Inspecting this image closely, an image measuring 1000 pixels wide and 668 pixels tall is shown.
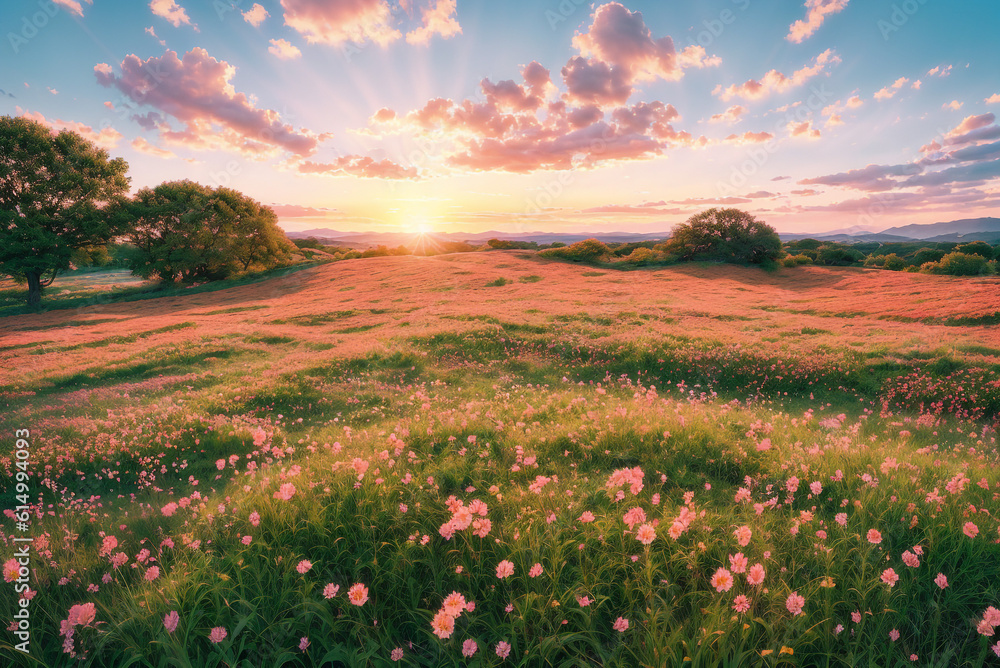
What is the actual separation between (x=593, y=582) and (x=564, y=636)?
546 mm

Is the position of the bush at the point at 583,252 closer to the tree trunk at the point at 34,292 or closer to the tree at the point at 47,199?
the tree at the point at 47,199

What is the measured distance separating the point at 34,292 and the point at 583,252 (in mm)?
61963

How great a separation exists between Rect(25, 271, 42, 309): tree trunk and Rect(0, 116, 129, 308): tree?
2 cm

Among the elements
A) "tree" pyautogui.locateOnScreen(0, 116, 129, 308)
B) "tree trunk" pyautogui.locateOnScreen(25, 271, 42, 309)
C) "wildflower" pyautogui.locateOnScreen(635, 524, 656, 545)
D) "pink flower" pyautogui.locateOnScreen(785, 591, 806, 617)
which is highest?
"tree" pyautogui.locateOnScreen(0, 116, 129, 308)

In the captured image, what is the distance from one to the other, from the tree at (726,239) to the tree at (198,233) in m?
59.2

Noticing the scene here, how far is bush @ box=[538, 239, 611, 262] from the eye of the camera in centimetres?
6069

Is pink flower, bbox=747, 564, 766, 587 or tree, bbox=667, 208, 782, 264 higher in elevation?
tree, bbox=667, 208, 782, 264

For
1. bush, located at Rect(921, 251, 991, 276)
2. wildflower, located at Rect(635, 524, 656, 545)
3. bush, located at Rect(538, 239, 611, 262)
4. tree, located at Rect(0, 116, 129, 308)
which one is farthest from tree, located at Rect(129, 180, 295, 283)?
bush, located at Rect(921, 251, 991, 276)

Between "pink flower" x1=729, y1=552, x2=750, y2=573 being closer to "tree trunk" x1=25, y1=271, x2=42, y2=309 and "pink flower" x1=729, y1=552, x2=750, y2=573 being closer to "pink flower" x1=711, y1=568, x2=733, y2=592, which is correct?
"pink flower" x1=711, y1=568, x2=733, y2=592

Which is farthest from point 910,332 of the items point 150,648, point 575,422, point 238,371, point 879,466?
point 238,371

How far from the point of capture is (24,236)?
34.9 metres

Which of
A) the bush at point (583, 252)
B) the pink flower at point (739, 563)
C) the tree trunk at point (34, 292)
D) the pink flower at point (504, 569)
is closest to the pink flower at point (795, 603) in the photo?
the pink flower at point (739, 563)

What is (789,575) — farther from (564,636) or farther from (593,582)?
(564,636)

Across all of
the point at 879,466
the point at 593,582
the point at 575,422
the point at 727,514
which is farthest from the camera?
the point at 575,422
